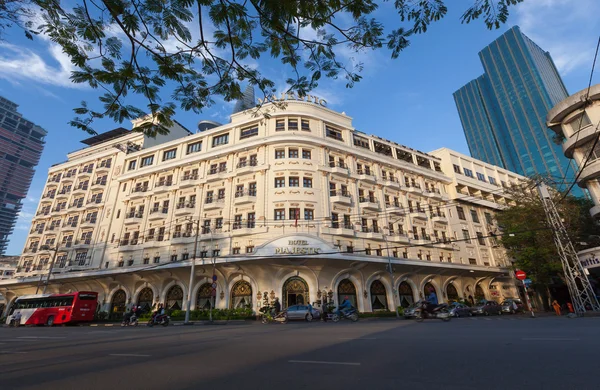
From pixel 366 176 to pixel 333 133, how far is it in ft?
19.2

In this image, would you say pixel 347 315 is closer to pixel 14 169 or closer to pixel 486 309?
pixel 486 309

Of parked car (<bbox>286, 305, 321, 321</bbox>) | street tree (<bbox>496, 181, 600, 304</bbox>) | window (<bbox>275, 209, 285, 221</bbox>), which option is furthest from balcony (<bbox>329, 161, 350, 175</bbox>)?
street tree (<bbox>496, 181, 600, 304</bbox>)

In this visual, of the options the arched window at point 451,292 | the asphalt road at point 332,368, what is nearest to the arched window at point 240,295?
the asphalt road at point 332,368

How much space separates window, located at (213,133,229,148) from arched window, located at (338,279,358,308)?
18736mm

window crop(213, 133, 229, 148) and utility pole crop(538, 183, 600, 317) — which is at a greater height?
window crop(213, 133, 229, 148)

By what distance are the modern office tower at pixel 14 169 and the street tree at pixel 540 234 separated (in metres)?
125

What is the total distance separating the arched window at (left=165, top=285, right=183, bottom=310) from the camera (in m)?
26.7

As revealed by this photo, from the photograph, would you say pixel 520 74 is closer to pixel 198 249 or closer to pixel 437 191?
pixel 437 191

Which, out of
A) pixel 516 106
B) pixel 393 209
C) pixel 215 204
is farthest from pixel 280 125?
pixel 516 106

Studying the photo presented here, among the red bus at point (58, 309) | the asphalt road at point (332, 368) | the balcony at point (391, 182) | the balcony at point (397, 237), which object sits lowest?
the asphalt road at point (332, 368)

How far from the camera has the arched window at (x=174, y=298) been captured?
87.6 feet

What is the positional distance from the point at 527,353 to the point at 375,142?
102ft

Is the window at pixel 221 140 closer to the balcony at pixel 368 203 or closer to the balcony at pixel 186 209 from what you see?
the balcony at pixel 186 209

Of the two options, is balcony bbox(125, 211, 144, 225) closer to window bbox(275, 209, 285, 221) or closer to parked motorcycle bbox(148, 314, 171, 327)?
parked motorcycle bbox(148, 314, 171, 327)
